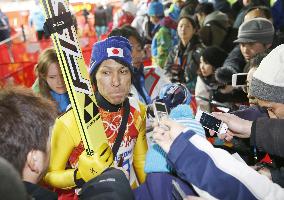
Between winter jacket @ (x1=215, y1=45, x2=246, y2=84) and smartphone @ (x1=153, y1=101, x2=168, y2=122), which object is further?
winter jacket @ (x1=215, y1=45, x2=246, y2=84)

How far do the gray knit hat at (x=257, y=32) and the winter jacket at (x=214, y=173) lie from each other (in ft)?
10.6

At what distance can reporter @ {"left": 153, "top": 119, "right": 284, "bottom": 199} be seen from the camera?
151 cm

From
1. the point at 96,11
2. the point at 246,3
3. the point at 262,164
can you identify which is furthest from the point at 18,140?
the point at 96,11

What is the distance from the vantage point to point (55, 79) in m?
4.07


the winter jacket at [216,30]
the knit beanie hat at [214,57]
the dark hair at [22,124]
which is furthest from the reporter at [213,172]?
the winter jacket at [216,30]

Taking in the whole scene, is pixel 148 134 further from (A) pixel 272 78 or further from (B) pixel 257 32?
(B) pixel 257 32

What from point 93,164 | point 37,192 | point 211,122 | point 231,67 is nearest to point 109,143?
point 93,164

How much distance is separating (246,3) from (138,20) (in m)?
3.97

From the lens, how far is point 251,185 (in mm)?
1535

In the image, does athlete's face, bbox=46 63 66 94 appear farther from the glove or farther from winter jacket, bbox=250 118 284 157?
winter jacket, bbox=250 118 284 157

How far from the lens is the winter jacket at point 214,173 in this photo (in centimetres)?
151

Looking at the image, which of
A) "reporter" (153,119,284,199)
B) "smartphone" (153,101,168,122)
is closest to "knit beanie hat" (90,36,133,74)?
"smartphone" (153,101,168,122)

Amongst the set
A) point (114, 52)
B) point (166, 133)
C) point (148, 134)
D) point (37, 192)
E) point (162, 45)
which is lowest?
point (162, 45)

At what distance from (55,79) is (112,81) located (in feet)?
4.36
